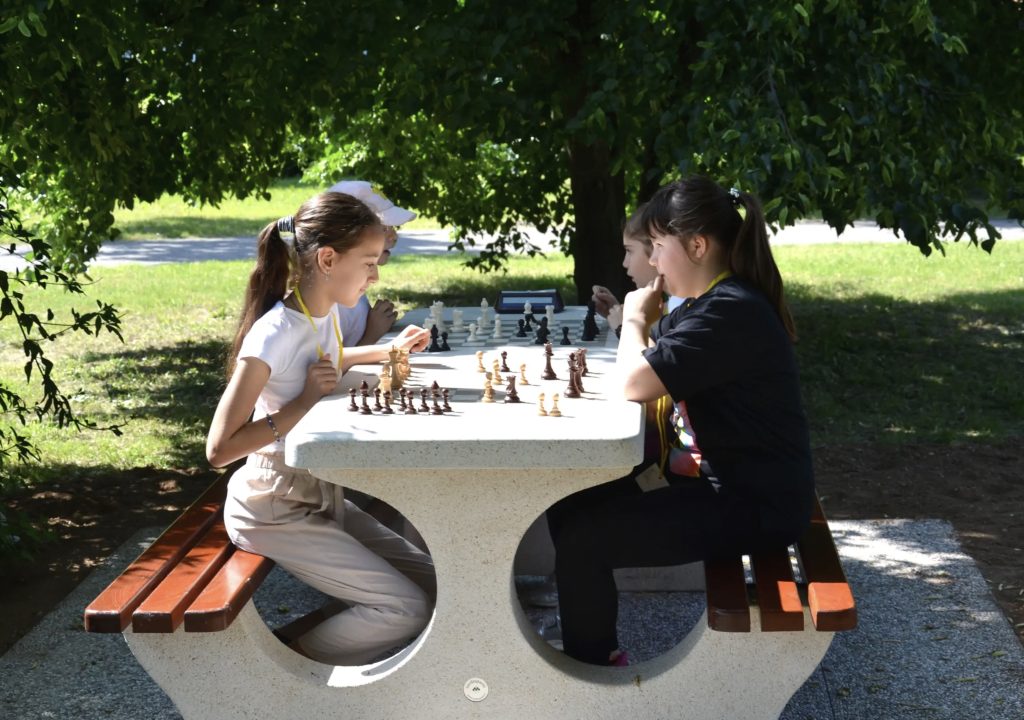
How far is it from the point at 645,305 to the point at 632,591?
147cm

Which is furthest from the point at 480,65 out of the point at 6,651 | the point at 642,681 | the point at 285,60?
the point at 642,681

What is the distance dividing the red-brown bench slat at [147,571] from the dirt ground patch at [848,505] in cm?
110

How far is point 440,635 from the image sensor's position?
134 inches

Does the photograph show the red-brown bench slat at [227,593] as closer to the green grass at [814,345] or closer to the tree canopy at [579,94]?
the tree canopy at [579,94]

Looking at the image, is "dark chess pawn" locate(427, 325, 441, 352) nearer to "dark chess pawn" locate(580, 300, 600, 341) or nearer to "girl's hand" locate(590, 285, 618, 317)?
"dark chess pawn" locate(580, 300, 600, 341)

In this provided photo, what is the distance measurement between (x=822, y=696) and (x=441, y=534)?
4.74ft

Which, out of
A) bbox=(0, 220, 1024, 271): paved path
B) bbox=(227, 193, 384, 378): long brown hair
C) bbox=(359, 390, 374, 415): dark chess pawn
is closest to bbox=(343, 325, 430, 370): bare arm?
bbox=(227, 193, 384, 378): long brown hair

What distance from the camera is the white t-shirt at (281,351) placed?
3660 millimetres

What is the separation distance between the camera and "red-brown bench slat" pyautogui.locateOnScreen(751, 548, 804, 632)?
10.6 feet

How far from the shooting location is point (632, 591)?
5027 mm

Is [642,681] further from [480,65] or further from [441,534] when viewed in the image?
[480,65]

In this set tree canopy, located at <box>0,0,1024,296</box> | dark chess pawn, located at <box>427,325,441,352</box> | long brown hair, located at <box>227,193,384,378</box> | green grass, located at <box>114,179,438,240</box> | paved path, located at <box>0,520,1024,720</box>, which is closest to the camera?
long brown hair, located at <box>227,193,384,378</box>

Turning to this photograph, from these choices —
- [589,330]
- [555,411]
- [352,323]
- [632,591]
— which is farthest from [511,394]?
[352,323]

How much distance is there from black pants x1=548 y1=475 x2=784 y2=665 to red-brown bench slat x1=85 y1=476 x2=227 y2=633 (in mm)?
1052
